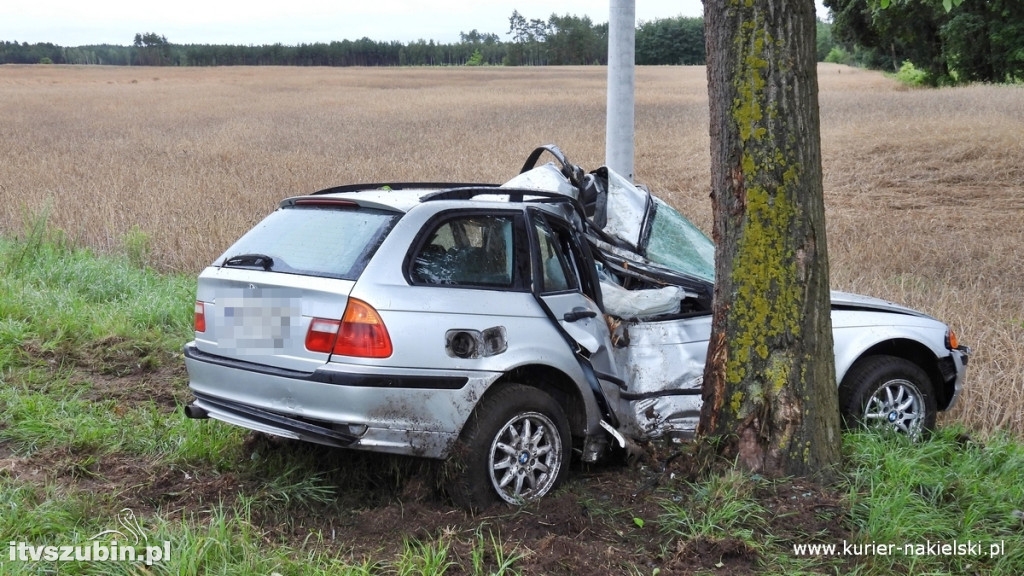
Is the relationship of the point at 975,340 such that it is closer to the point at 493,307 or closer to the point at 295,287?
the point at 493,307

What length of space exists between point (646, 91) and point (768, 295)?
4298 centimetres

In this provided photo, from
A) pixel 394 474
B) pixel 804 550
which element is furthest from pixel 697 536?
Answer: pixel 394 474

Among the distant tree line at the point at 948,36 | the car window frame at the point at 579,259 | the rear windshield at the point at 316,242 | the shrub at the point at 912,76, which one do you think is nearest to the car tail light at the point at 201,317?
the rear windshield at the point at 316,242

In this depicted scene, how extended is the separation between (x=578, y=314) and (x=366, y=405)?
124 centimetres

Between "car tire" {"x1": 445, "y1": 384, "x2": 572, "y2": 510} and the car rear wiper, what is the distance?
1.15 meters

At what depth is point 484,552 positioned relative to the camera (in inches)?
145

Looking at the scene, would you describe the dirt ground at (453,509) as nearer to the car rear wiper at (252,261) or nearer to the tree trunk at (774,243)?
the tree trunk at (774,243)

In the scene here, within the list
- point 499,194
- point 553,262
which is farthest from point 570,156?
point 553,262

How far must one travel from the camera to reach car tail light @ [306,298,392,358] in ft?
13.1

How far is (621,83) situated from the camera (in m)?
8.34

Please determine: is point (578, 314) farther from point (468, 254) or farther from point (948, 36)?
point (948, 36)
